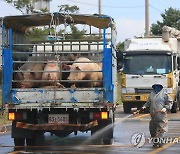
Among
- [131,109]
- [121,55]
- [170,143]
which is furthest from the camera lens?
[131,109]

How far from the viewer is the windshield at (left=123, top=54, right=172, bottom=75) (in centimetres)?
2544

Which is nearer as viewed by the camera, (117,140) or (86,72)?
(86,72)

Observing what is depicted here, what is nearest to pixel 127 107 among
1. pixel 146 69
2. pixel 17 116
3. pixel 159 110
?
pixel 146 69

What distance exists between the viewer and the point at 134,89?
25812mm

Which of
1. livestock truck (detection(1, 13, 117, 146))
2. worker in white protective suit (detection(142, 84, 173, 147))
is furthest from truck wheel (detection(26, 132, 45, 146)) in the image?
worker in white protective suit (detection(142, 84, 173, 147))

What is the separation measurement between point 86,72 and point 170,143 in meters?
2.85

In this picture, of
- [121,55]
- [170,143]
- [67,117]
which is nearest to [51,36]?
[67,117]

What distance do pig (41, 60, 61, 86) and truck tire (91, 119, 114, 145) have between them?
145cm

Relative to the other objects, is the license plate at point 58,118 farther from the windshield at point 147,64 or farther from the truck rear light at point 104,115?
the windshield at point 147,64

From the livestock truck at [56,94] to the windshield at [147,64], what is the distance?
38.2 ft

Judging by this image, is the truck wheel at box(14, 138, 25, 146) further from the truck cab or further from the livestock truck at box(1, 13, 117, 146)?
the truck cab

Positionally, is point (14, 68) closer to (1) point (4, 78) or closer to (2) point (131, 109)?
(1) point (4, 78)

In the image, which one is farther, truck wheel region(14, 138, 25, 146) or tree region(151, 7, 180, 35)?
tree region(151, 7, 180, 35)

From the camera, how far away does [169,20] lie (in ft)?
221
